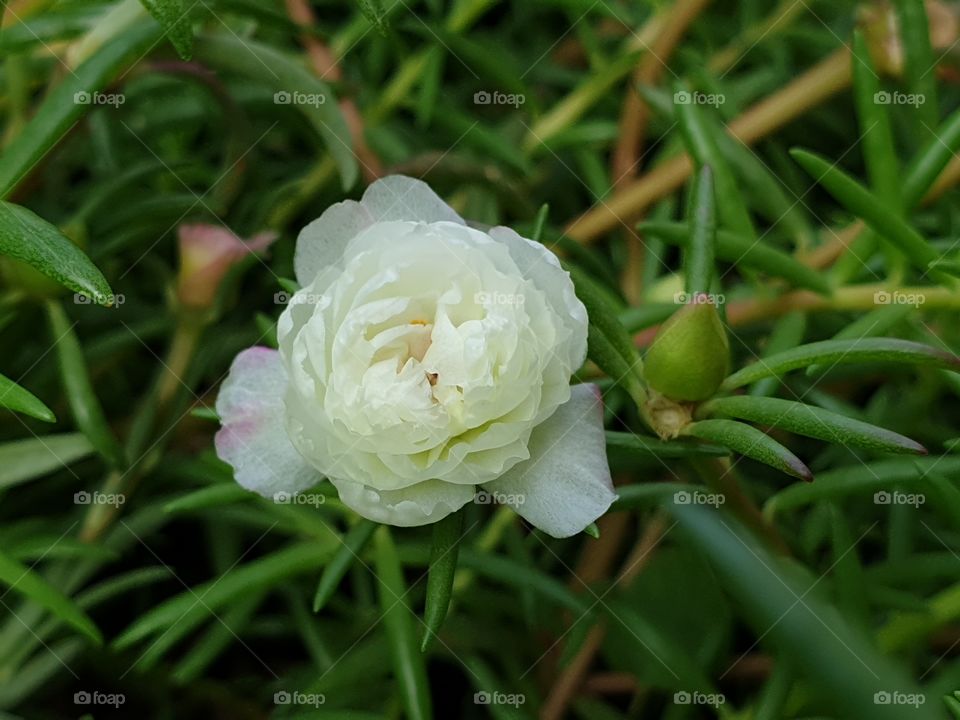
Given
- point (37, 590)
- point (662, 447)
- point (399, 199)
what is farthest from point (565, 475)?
point (37, 590)

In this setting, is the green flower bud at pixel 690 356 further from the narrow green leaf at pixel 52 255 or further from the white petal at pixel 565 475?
the narrow green leaf at pixel 52 255

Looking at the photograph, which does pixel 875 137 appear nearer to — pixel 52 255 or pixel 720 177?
pixel 720 177

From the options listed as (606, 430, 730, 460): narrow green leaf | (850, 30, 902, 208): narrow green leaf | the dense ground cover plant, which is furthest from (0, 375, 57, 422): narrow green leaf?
(850, 30, 902, 208): narrow green leaf

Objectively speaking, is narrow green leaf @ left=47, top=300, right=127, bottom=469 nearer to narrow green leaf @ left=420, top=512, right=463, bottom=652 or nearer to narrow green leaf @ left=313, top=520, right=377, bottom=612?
narrow green leaf @ left=313, top=520, right=377, bottom=612

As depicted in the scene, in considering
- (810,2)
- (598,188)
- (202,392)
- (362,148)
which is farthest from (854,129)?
(202,392)

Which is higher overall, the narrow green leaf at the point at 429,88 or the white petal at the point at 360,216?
the narrow green leaf at the point at 429,88

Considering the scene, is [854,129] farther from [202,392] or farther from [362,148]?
[202,392]

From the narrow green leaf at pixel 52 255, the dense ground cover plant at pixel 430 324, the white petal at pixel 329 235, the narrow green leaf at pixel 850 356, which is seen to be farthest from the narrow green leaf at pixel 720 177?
the narrow green leaf at pixel 52 255
